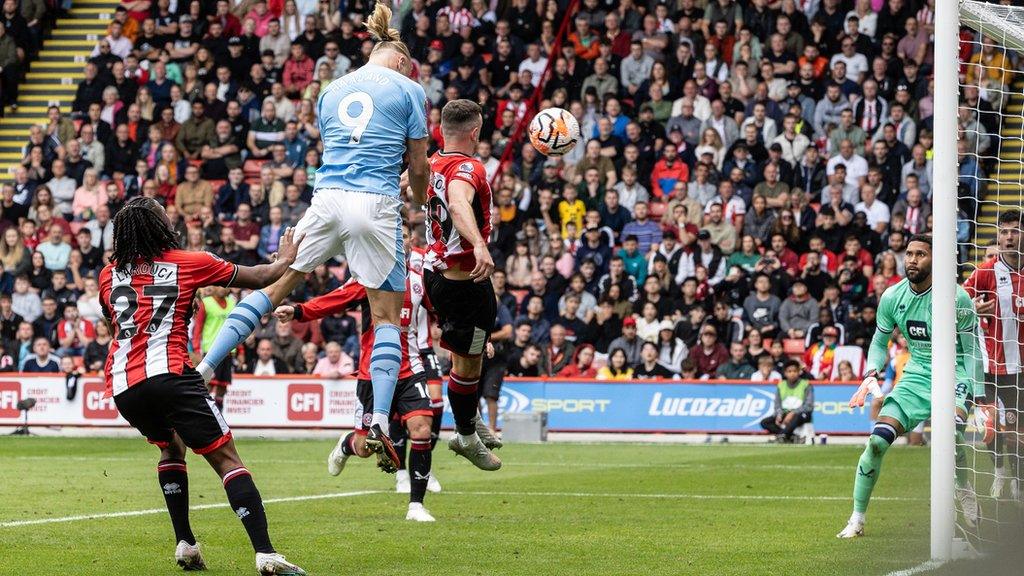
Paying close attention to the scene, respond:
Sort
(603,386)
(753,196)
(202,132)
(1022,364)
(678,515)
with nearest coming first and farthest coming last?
(678,515), (1022,364), (603,386), (753,196), (202,132)

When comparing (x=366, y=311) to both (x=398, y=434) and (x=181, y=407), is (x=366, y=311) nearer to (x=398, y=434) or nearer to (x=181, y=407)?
(x=398, y=434)

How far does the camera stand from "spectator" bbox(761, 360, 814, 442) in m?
21.1

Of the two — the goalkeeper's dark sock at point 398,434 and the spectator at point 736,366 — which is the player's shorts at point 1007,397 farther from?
the spectator at point 736,366

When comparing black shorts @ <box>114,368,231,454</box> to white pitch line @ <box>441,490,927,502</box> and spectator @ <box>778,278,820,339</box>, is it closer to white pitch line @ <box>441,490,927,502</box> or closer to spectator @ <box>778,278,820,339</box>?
white pitch line @ <box>441,490,927,502</box>

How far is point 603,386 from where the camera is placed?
22094mm

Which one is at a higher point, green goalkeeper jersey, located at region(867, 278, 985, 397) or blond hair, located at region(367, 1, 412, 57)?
blond hair, located at region(367, 1, 412, 57)

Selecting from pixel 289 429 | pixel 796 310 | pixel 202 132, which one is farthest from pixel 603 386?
pixel 202 132

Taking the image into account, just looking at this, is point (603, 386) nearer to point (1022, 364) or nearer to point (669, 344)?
point (669, 344)

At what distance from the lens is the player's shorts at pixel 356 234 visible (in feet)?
29.0

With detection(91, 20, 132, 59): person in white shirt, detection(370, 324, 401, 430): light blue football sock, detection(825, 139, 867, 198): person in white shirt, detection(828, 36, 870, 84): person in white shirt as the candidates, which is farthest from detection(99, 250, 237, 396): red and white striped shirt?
detection(91, 20, 132, 59): person in white shirt

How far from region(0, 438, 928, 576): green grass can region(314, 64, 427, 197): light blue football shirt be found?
2.28m

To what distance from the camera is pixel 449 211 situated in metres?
9.65

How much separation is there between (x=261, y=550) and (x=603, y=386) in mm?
14985

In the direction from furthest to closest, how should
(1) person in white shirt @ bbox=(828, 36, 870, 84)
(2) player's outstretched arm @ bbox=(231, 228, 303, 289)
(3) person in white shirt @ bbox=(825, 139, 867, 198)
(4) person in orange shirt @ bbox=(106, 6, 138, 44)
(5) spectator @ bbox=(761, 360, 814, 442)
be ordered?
(4) person in orange shirt @ bbox=(106, 6, 138, 44), (1) person in white shirt @ bbox=(828, 36, 870, 84), (3) person in white shirt @ bbox=(825, 139, 867, 198), (5) spectator @ bbox=(761, 360, 814, 442), (2) player's outstretched arm @ bbox=(231, 228, 303, 289)
